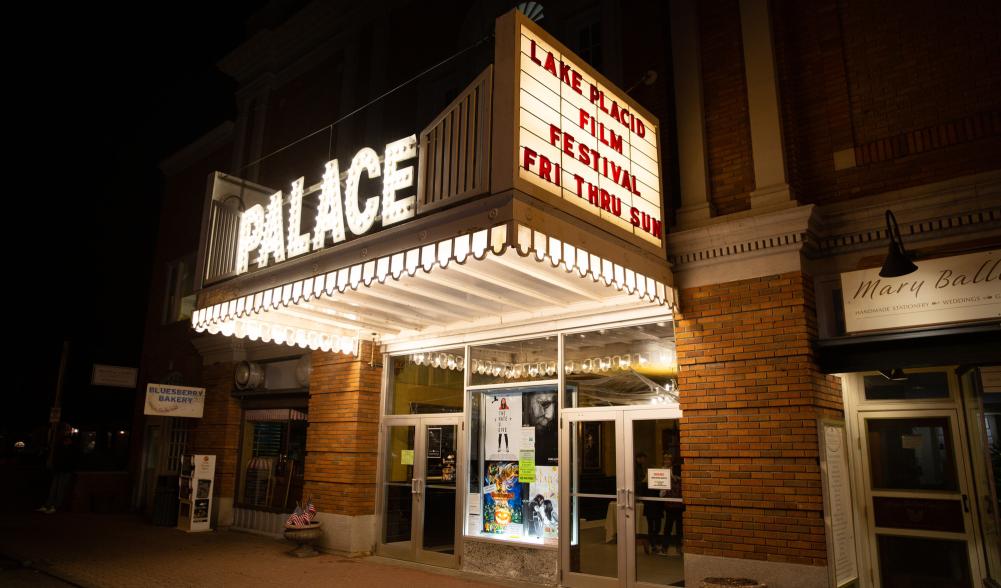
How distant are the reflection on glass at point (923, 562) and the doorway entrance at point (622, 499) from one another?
7.45 feet

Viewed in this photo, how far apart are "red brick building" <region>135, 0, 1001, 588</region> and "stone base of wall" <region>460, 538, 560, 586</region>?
0.13 feet

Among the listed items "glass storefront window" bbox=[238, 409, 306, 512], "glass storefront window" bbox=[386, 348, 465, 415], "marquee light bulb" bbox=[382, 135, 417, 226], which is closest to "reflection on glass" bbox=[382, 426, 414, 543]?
"glass storefront window" bbox=[386, 348, 465, 415]

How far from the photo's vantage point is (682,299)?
323 inches

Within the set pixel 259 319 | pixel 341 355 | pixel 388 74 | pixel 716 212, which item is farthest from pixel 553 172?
pixel 388 74

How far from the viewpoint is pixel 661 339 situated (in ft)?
28.6

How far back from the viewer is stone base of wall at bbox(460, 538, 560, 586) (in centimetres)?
900

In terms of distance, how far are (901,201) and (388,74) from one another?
33.6ft

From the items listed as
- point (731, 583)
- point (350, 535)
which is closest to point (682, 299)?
point (731, 583)

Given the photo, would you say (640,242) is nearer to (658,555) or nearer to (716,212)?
(716,212)

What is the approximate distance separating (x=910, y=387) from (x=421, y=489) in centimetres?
721

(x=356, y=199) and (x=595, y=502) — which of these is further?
(x=595, y=502)

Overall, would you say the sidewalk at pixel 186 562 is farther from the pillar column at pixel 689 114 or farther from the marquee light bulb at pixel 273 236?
the pillar column at pixel 689 114

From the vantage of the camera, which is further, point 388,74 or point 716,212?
point 388,74

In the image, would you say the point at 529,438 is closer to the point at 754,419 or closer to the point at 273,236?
the point at 754,419
